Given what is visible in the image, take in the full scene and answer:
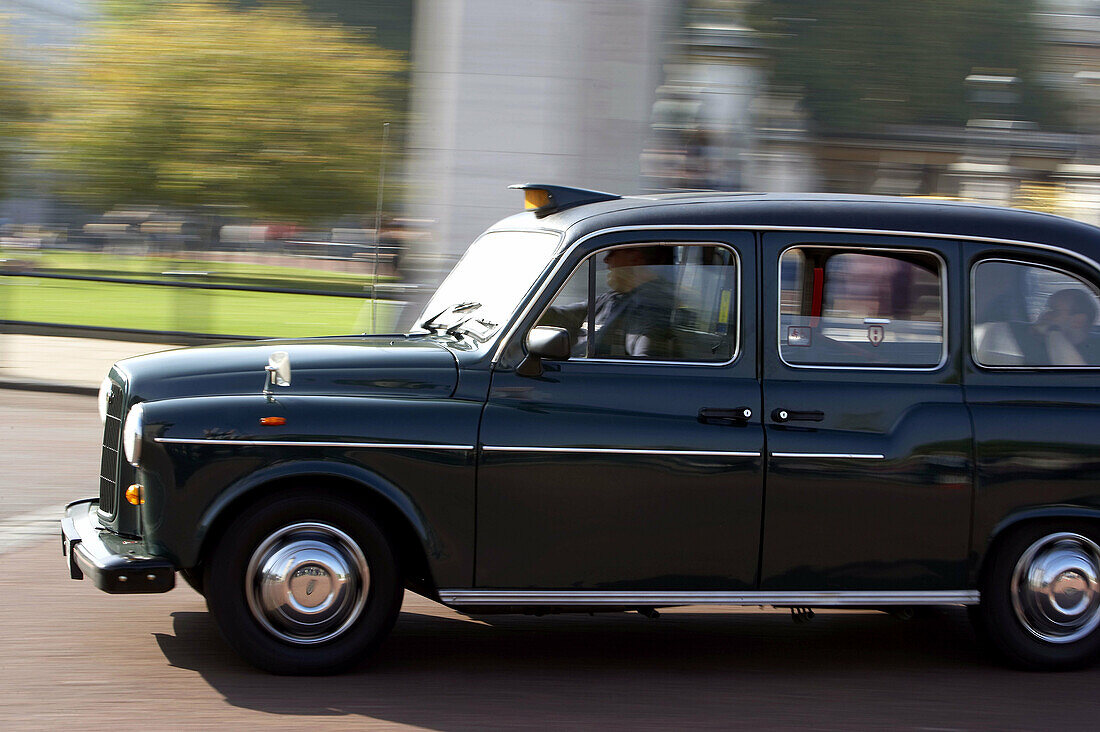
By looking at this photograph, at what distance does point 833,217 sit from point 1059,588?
186 centimetres

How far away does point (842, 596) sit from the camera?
515cm

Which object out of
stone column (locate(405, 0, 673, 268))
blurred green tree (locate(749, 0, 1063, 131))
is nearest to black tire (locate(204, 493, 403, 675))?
stone column (locate(405, 0, 673, 268))

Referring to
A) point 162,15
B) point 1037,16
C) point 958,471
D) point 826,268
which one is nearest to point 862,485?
point 958,471

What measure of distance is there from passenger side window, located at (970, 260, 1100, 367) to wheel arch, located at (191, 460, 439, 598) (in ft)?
8.15

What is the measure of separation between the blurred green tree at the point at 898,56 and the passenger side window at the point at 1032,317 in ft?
44.3

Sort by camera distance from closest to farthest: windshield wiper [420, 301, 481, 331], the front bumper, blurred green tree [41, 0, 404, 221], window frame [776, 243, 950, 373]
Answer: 1. the front bumper
2. window frame [776, 243, 950, 373]
3. windshield wiper [420, 301, 481, 331]
4. blurred green tree [41, 0, 404, 221]

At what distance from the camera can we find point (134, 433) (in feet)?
16.0

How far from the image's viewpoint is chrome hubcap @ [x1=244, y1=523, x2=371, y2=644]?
4902 mm

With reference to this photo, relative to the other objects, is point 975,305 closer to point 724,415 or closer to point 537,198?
point 724,415

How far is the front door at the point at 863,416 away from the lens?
5.12 metres

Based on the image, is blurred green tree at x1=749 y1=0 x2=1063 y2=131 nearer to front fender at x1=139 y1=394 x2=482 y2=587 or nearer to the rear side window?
the rear side window

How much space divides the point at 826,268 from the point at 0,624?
398cm

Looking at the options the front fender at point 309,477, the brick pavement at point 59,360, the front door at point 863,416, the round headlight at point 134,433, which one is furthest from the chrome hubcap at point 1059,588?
the brick pavement at point 59,360

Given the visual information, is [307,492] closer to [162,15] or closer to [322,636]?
[322,636]
